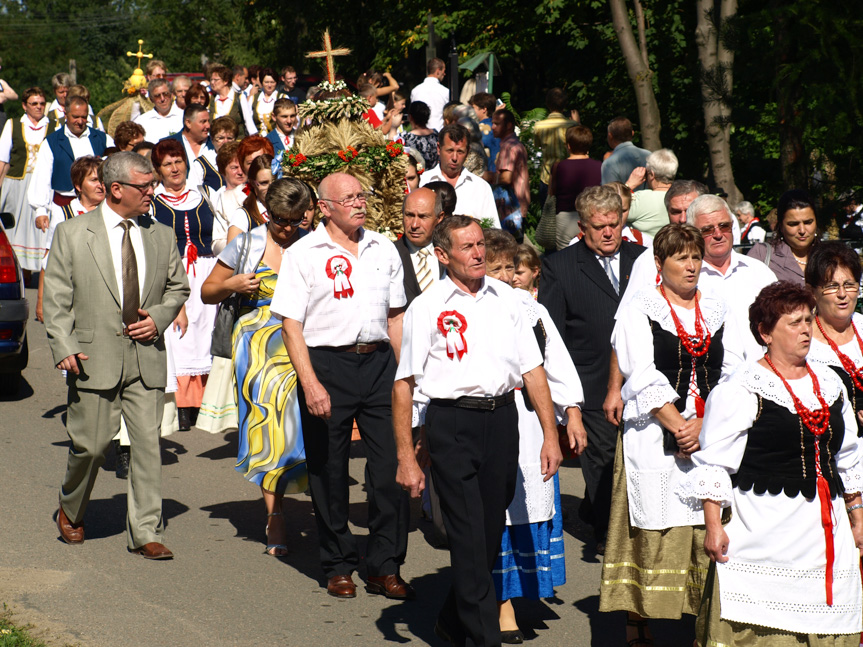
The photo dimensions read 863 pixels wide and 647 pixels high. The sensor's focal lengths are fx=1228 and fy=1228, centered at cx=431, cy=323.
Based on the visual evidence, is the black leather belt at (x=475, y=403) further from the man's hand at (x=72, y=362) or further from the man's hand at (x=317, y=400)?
the man's hand at (x=72, y=362)

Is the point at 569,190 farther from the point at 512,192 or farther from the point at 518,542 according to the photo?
the point at 518,542

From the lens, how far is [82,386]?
6969 millimetres

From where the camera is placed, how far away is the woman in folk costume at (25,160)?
1580cm

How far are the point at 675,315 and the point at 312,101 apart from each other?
13.3 feet

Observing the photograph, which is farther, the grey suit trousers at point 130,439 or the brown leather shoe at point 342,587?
the grey suit trousers at point 130,439

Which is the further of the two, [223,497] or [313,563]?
[223,497]

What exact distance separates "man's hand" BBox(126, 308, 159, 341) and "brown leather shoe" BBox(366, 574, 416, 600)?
1.89 metres

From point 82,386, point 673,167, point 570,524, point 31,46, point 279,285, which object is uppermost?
point 31,46

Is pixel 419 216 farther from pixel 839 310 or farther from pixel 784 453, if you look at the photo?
pixel 784 453

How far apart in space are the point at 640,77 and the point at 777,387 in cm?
1162

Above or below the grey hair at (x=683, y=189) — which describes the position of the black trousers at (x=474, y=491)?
below

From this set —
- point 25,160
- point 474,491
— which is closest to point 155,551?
point 474,491

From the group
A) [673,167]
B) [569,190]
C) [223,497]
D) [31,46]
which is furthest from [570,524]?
[31,46]

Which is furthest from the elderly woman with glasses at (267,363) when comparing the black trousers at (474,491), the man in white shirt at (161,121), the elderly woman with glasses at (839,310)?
the man in white shirt at (161,121)
